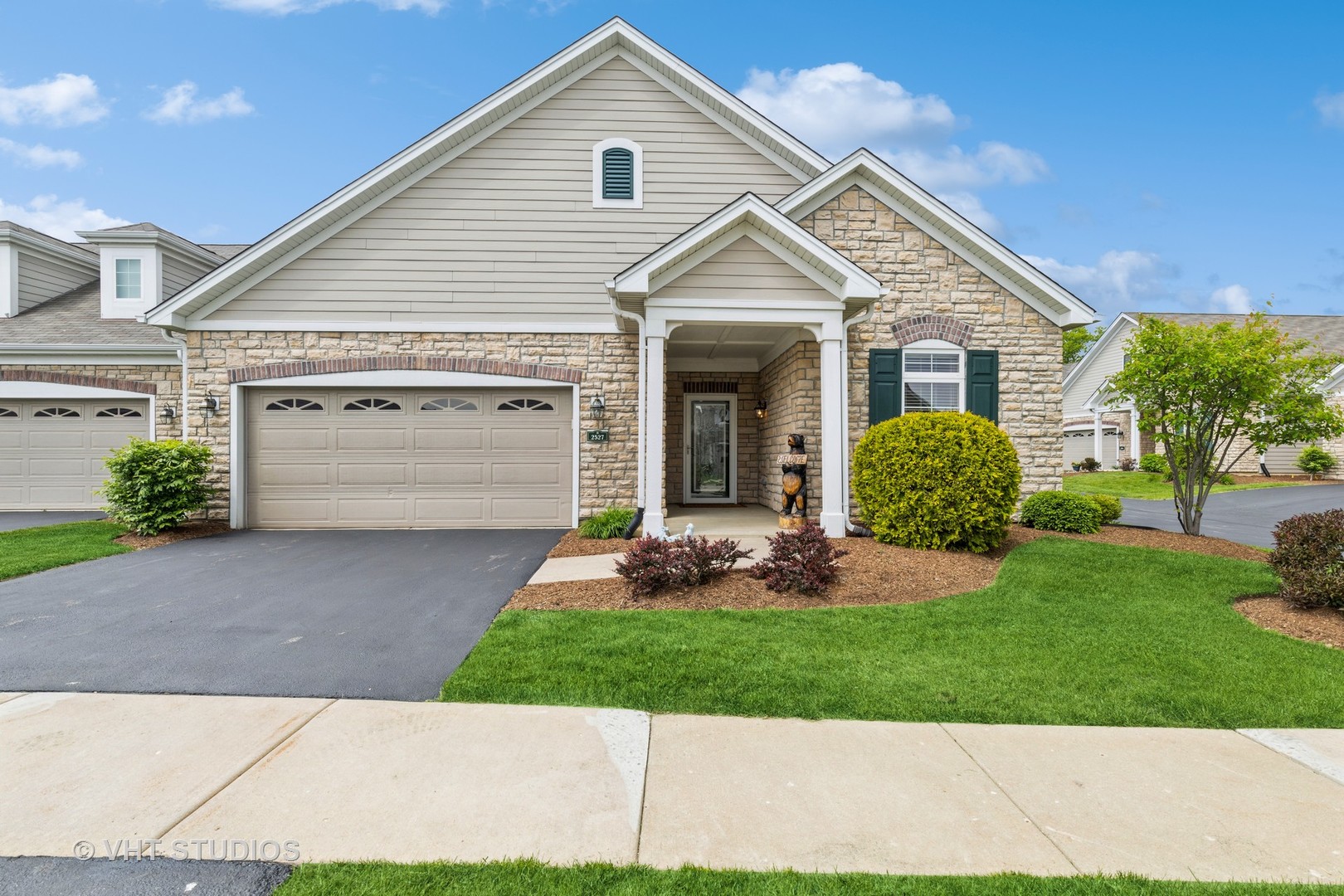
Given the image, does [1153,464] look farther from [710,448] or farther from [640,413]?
[640,413]

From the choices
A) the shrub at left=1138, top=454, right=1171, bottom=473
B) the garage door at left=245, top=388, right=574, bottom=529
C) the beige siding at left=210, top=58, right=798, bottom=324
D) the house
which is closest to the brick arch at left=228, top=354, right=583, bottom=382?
the house

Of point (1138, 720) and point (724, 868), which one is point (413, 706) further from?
point (1138, 720)

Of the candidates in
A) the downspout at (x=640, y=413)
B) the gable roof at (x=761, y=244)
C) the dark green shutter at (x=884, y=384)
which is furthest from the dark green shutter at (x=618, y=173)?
the dark green shutter at (x=884, y=384)

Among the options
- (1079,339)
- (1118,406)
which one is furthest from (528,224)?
(1079,339)

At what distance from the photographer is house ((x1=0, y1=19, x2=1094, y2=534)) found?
33.3 feet

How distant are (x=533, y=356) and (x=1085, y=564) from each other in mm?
8025

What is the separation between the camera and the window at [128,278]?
13188mm

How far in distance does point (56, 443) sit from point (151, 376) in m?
2.21

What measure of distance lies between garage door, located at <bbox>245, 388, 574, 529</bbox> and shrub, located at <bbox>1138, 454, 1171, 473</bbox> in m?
19.8

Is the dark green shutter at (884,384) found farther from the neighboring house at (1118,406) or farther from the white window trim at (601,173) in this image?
the neighboring house at (1118,406)

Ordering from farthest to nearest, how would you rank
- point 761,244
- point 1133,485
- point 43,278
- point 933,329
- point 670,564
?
point 1133,485, point 43,278, point 933,329, point 761,244, point 670,564

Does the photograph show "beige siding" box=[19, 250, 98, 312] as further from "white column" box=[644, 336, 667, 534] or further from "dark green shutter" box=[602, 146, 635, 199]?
"white column" box=[644, 336, 667, 534]

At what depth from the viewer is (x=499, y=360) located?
34.5 feet

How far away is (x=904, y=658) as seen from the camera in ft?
14.7
